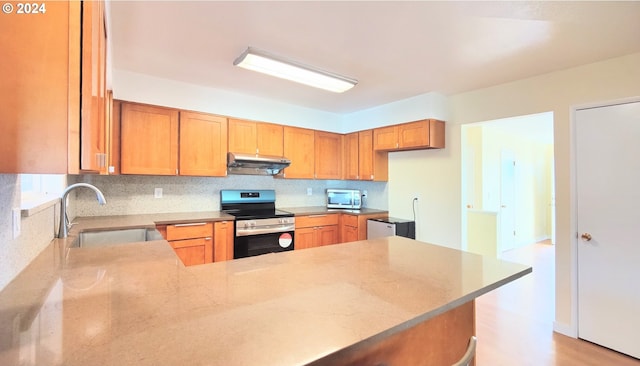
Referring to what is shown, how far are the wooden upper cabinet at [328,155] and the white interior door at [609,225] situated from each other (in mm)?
2891

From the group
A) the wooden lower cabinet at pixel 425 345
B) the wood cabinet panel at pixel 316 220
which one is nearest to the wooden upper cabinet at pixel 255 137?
the wood cabinet panel at pixel 316 220

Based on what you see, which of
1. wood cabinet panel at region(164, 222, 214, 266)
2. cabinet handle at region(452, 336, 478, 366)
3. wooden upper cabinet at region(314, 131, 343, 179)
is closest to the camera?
cabinet handle at region(452, 336, 478, 366)

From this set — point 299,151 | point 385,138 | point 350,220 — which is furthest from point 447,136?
point 299,151

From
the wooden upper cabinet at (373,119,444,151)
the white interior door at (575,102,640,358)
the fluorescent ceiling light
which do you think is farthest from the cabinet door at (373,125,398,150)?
the white interior door at (575,102,640,358)

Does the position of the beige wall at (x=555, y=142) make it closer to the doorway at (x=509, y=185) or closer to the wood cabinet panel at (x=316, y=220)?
the doorway at (x=509, y=185)

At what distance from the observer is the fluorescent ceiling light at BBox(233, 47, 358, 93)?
229 cm

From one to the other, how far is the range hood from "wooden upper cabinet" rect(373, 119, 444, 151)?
137cm

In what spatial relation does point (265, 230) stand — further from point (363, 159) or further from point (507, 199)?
point (507, 199)

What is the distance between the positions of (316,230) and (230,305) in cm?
310

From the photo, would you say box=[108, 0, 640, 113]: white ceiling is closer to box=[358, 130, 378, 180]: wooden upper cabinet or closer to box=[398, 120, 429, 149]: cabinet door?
box=[398, 120, 429, 149]: cabinet door

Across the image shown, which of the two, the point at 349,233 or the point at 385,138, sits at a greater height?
the point at 385,138

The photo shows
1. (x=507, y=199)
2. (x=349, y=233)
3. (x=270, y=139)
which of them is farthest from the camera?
(x=507, y=199)

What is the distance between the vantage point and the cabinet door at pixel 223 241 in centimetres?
314

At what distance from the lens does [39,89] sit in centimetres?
61
